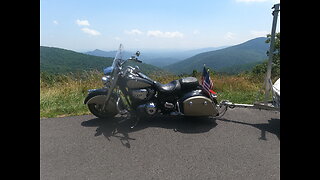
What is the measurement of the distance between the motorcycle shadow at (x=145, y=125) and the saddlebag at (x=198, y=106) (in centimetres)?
26

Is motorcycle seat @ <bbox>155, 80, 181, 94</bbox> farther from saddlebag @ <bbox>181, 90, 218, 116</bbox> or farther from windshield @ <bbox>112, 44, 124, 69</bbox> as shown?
windshield @ <bbox>112, 44, 124, 69</bbox>

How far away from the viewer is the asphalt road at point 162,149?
2.66 meters

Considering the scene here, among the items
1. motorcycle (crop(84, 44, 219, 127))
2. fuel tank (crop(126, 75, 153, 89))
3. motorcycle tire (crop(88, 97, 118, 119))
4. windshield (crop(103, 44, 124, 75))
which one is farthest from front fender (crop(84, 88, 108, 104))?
fuel tank (crop(126, 75, 153, 89))

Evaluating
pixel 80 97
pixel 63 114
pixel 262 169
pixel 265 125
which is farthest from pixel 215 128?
pixel 80 97

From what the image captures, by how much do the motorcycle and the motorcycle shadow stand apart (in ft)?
0.66

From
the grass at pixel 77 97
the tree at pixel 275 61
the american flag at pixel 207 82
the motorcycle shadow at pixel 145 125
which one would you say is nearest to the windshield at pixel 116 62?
the motorcycle shadow at pixel 145 125

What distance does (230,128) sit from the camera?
12.9 feet

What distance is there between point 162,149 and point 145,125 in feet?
3.25

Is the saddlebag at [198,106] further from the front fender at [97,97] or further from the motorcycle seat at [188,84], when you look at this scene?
the front fender at [97,97]

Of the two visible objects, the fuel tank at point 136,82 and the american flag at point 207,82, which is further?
the american flag at point 207,82

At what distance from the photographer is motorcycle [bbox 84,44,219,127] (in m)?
3.97

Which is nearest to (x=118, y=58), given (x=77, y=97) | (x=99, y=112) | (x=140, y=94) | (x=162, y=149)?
(x=140, y=94)
